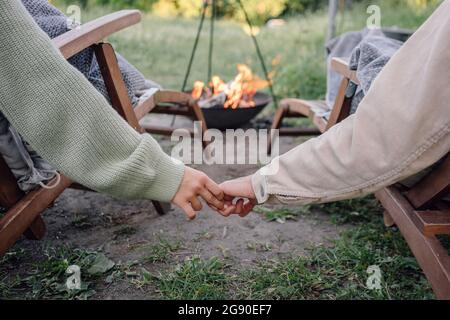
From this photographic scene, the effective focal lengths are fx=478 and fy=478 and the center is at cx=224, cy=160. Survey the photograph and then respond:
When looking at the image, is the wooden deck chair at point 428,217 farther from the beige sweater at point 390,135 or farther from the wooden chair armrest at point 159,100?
the wooden chair armrest at point 159,100

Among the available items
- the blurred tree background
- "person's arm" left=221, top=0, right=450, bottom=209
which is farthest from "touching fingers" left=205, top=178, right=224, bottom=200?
the blurred tree background

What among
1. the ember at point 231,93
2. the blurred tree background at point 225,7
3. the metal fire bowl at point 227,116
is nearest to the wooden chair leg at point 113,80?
the metal fire bowl at point 227,116

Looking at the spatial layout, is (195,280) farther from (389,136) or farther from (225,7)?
(225,7)

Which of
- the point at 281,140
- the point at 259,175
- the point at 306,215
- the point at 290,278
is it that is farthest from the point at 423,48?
the point at 281,140

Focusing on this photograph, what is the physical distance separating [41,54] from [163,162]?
0.47 metres

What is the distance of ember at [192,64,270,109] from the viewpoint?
3.74 meters

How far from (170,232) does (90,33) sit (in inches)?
38.7

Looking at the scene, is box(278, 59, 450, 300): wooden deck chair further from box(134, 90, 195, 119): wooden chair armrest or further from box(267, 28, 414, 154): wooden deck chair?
box(134, 90, 195, 119): wooden chair armrest

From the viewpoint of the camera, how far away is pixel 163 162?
150 centimetres

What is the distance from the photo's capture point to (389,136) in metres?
1.36

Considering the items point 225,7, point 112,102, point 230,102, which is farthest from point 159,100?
point 225,7

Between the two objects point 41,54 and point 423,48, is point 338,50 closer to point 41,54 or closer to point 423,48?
point 423,48

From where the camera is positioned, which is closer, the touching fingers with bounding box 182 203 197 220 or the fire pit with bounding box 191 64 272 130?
the touching fingers with bounding box 182 203 197 220

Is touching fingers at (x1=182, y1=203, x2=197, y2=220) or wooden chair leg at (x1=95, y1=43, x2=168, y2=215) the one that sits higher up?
wooden chair leg at (x1=95, y1=43, x2=168, y2=215)
